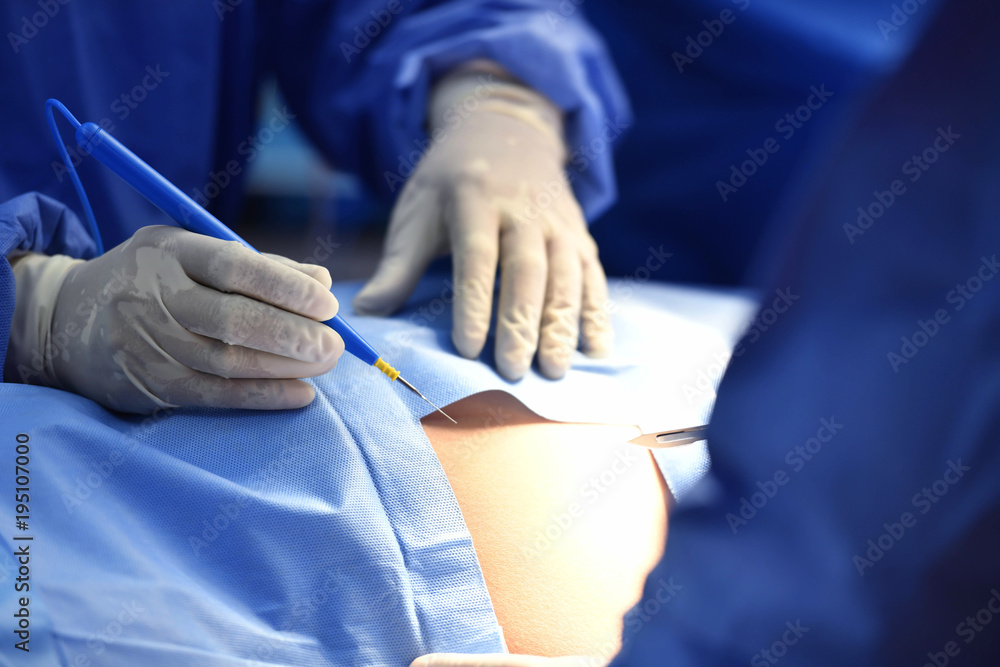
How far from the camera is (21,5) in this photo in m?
1.11

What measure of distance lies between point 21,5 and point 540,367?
1.07 metres

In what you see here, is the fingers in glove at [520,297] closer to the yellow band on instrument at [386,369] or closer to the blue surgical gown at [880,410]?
the yellow band on instrument at [386,369]

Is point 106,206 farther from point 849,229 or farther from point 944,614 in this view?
point 944,614

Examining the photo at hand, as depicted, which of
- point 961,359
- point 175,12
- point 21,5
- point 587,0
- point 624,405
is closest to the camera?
point 961,359

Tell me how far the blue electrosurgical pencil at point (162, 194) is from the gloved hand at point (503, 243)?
0.60 ft

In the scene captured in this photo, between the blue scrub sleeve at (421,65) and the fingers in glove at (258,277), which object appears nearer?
the fingers in glove at (258,277)

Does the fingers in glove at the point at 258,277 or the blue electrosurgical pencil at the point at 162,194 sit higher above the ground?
the blue electrosurgical pencil at the point at 162,194

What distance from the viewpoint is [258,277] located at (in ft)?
2.26

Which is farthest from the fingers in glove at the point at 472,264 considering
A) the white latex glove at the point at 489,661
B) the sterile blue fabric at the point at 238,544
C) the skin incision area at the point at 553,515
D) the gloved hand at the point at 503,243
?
the white latex glove at the point at 489,661

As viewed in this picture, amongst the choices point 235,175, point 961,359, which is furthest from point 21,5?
point 961,359

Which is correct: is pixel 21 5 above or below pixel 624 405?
above

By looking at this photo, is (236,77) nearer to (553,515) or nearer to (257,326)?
(257,326)

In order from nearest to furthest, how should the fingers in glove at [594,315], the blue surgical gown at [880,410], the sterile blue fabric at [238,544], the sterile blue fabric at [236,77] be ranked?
the blue surgical gown at [880,410] → the sterile blue fabric at [238,544] → the fingers in glove at [594,315] → the sterile blue fabric at [236,77]

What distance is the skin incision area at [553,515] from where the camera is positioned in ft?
2.19
